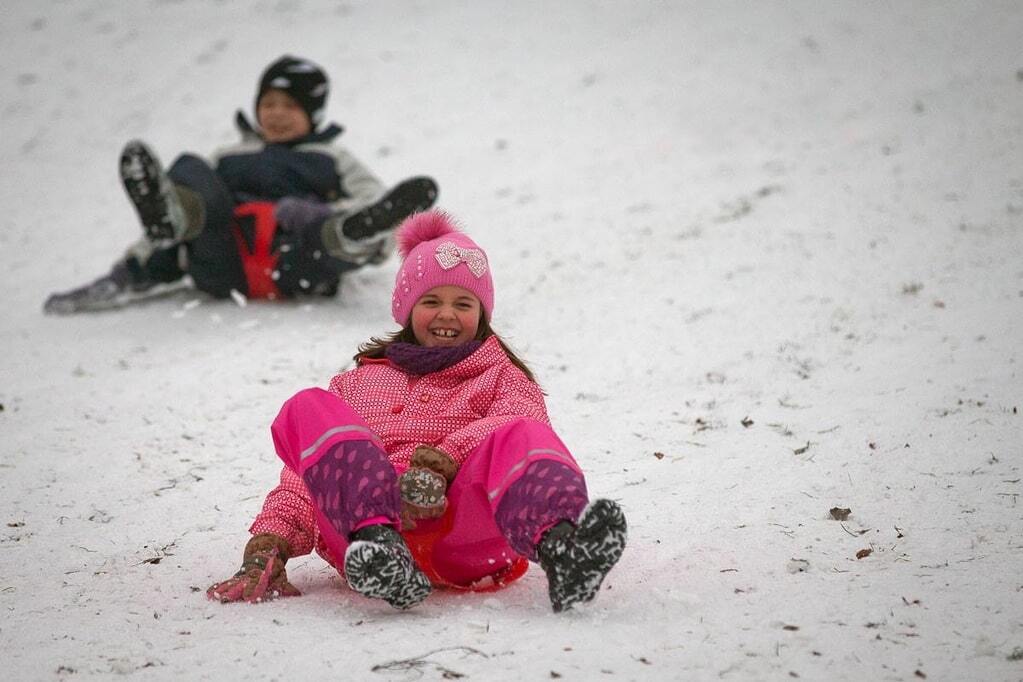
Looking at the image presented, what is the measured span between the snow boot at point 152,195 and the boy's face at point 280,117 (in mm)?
848

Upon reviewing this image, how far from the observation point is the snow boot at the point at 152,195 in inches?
202

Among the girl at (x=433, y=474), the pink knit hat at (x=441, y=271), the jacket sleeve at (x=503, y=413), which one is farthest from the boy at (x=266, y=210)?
the jacket sleeve at (x=503, y=413)

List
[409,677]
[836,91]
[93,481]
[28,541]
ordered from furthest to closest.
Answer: [836,91] < [93,481] < [28,541] < [409,677]

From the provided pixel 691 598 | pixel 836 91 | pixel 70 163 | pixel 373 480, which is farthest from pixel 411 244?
pixel 70 163

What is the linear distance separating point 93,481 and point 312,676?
1.86 metres

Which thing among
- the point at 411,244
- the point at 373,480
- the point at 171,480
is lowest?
the point at 171,480

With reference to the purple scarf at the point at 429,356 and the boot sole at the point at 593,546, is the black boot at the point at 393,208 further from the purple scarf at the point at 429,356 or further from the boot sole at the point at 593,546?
the boot sole at the point at 593,546

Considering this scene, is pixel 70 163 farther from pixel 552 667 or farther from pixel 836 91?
pixel 552 667

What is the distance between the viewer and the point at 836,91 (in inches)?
315

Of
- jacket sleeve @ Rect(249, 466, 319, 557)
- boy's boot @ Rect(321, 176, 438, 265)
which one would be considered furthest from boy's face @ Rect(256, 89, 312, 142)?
jacket sleeve @ Rect(249, 466, 319, 557)

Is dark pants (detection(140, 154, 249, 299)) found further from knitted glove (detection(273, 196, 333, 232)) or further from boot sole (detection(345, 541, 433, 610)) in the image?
boot sole (detection(345, 541, 433, 610))

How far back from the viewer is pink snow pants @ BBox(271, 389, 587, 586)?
7.97 feet

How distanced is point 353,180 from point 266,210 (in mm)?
539

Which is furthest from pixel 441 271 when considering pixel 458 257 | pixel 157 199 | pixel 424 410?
pixel 157 199
